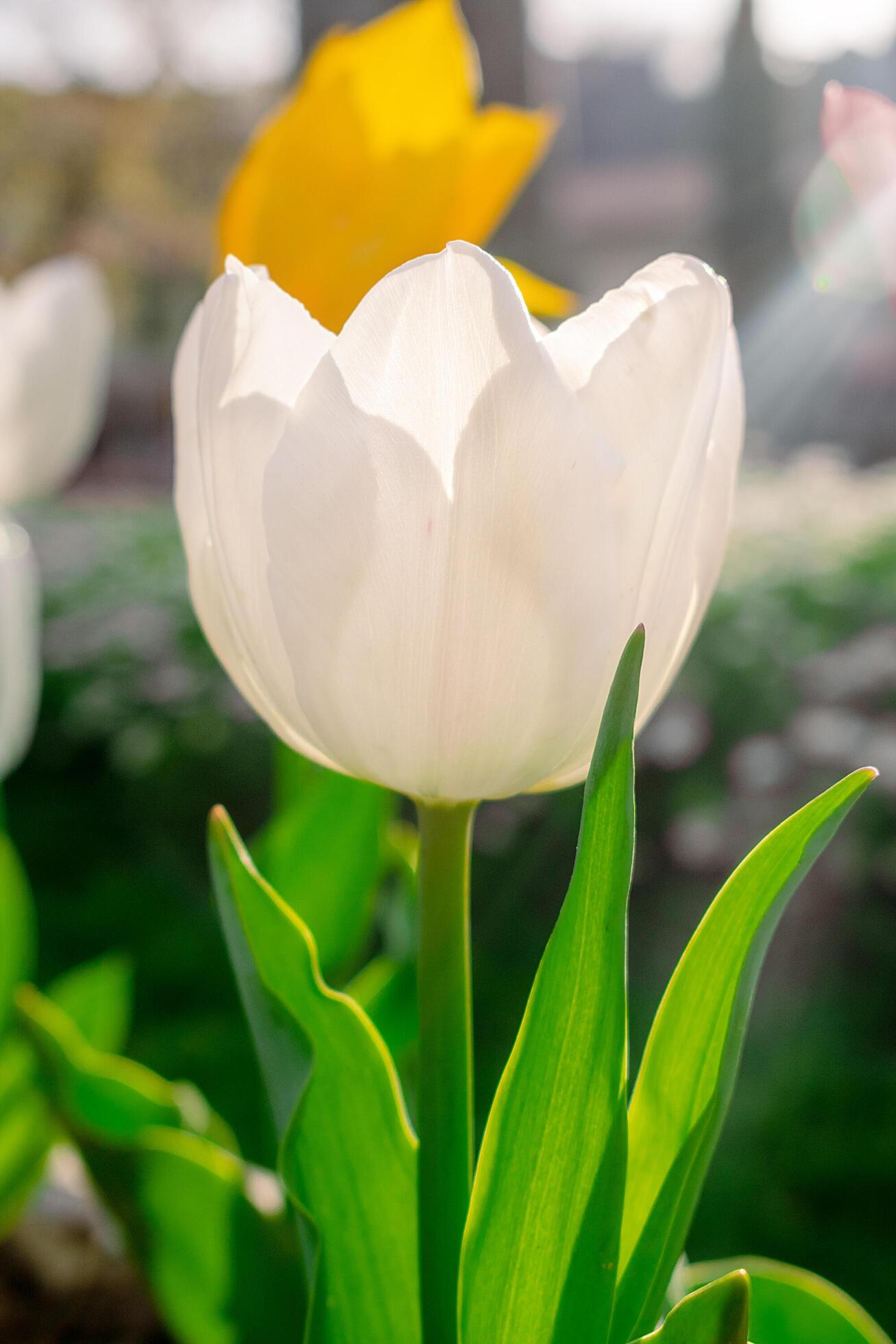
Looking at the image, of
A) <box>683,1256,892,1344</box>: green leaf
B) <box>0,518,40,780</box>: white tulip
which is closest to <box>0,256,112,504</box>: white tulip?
<box>0,518,40,780</box>: white tulip

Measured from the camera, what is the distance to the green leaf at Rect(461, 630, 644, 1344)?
362 mm

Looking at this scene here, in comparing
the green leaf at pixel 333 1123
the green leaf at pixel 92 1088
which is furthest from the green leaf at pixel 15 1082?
the green leaf at pixel 333 1123

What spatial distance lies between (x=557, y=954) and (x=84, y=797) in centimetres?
246

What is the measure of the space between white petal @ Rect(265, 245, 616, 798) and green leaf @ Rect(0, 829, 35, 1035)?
0.54 m

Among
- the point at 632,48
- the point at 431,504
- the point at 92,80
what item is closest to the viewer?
the point at 431,504

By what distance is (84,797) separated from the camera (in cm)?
268

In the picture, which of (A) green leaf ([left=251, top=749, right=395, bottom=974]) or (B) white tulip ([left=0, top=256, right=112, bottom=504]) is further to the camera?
(B) white tulip ([left=0, top=256, right=112, bottom=504])

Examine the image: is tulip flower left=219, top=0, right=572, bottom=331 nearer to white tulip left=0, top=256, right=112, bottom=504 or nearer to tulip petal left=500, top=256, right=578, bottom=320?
Result: tulip petal left=500, top=256, right=578, bottom=320

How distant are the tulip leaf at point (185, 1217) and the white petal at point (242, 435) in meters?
0.28

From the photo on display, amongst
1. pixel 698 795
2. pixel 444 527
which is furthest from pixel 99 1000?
pixel 698 795

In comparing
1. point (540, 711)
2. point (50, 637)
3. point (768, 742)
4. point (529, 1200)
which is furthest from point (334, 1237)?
point (50, 637)

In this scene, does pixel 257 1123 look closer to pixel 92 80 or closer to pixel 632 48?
pixel 92 80

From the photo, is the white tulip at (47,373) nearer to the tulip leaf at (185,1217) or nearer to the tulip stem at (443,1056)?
the tulip leaf at (185,1217)

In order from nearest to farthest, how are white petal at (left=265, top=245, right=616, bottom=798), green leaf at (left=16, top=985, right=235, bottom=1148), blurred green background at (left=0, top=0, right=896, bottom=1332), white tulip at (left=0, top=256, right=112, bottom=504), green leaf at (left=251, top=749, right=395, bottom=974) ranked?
1. white petal at (left=265, top=245, right=616, bottom=798)
2. green leaf at (left=16, top=985, right=235, bottom=1148)
3. green leaf at (left=251, top=749, right=395, bottom=974)
4. white tulip at (left=0, top=256, right=112, bottom=504)
5. blurred green background at (left=0, top=0, right=896, bottom=1332)
